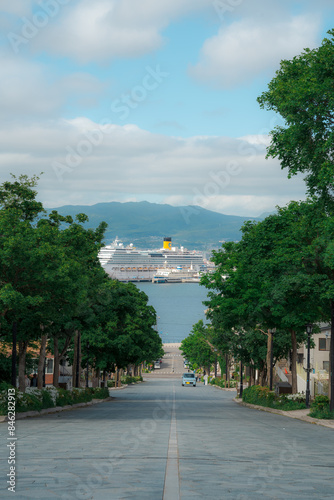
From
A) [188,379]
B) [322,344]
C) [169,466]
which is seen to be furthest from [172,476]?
[188,379]

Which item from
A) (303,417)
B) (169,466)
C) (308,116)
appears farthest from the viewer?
(303,417)

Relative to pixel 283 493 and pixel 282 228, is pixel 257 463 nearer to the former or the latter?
pixel 283 493

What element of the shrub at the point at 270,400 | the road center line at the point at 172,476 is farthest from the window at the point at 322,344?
the road center line at the point at 172,476

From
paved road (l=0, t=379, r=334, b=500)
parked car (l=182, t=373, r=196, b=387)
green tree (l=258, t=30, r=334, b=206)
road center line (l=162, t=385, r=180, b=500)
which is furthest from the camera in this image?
parked car (l=182, t=373, r=196, b=387)

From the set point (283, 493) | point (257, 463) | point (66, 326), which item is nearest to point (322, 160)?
point (257, 463)

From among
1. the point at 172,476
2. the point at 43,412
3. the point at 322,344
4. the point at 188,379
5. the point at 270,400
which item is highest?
the point at 322,344

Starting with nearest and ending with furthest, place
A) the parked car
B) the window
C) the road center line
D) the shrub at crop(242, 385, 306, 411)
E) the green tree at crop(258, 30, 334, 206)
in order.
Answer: the road center line, the green tree at crop(258, 30, 334, 206), the shrub at crop(242, 385, 306, 411), the window, the parked car

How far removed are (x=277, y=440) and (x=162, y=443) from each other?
11.2 ft

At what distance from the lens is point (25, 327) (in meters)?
31.5

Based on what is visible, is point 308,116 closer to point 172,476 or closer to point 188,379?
point 172,476

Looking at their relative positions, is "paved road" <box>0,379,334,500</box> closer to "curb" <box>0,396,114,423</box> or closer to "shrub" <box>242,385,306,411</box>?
"curb" <box>0,396,114,423</box>

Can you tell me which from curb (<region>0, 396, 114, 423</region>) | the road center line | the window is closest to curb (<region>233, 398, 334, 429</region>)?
curb (<region>0, 396, 114, 423</region>)

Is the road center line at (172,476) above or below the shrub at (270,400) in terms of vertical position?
above

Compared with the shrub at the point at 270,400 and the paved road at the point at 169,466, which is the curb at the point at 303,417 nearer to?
the shrub at the point at 270,400
